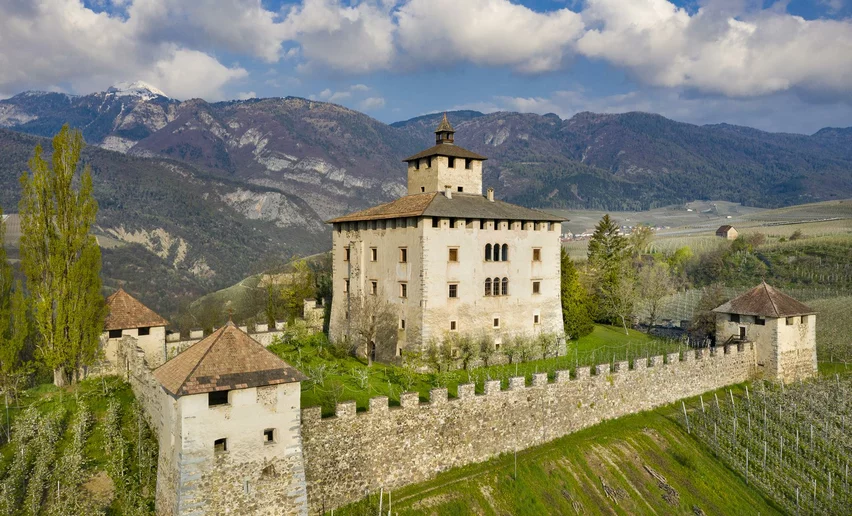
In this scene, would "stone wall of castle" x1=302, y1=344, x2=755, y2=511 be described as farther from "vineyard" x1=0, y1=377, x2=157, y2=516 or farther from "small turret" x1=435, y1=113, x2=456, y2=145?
"small turret" x1=435, y1=113, x2=456, y2=145

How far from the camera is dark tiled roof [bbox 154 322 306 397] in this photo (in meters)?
16.9

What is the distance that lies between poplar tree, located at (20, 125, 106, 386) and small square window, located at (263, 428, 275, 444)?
47.3ft

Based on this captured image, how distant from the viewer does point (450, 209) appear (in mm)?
35281

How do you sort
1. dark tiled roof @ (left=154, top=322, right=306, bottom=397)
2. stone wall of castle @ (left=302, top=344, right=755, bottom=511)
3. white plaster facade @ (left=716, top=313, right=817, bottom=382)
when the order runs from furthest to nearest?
white plaster facade @ (left=716, top=313, right=817, bottom=382)
stone wall of castle @ (left=302, top=344, right=755, bottom=511)
dark tiled roof @ (left=154, top=322, right=306, bottom=397)

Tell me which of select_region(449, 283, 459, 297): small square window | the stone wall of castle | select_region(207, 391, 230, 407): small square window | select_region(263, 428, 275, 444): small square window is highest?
select_region(449, 283, 459, 297): small square window

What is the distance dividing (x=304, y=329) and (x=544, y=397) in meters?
19.2

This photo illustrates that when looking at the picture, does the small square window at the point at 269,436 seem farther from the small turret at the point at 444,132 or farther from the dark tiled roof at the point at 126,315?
the small turret at the point at 444,132

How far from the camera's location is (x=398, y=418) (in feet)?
72.6

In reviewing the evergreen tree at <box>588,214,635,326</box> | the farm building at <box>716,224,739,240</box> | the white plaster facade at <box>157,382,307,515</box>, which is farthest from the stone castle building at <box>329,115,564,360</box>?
the farm building at <box>716,224,739,240</box>

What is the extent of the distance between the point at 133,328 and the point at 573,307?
29.1 m

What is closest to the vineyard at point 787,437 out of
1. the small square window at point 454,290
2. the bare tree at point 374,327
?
the small square window at point 454,290

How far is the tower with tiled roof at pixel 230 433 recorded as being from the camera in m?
16.8

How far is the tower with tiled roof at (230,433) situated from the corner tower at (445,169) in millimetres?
22331

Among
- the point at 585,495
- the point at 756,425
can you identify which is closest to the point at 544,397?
the point at 585,495
